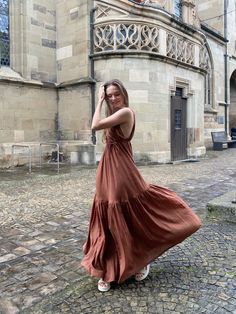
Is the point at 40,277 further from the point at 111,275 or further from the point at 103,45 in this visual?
the point at 103,45

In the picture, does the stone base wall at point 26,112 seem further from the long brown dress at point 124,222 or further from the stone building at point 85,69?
the long brown dress at point 124,222

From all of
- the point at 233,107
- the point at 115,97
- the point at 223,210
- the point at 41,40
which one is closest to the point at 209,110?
the point at 233,107

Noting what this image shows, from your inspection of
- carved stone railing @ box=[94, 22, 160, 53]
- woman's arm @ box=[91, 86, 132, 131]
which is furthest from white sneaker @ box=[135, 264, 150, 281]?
carved stone railing @ box=[94, 22, 160, 53]

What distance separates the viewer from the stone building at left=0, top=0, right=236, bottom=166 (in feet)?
33.9

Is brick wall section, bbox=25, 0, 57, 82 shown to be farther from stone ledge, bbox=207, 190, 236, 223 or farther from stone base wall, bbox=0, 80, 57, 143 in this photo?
stone ledge, bbox=207, 190, 236, 223

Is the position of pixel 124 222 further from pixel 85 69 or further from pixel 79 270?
pixel 85 69

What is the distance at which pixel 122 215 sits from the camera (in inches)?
98.5

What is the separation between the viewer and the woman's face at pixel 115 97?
258cm

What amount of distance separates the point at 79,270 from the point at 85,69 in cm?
875

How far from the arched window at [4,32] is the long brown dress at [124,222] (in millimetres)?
9571

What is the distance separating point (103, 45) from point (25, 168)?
14.9ft

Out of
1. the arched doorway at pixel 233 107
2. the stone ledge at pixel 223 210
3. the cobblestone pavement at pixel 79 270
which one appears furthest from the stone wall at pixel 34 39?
the arched doorway at pixel 233 107

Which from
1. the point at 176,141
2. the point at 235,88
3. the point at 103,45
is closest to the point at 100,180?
the point at 103,45

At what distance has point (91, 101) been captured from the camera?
10.7 meters
